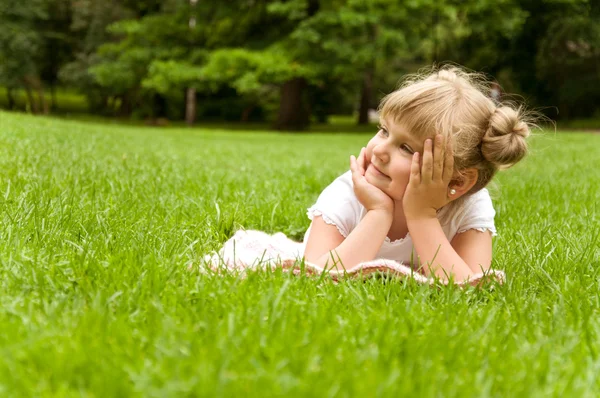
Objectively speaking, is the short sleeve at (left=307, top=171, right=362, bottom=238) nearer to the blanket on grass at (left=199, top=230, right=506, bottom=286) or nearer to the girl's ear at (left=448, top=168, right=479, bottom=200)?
the blanket on grass at (left=199, top=230, right=506, bottom=286)

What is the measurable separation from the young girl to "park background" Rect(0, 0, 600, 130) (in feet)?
29.0

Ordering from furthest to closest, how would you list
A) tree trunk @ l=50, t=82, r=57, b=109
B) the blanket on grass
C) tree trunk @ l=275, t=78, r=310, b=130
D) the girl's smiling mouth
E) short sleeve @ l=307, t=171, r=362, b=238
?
tree trunk @ l=50, t=82, r=57, b=109
tree trunk @ l=275, t=78, r=310, b=130
short sleeve @ l=307, t=171, r=362, b=238
the girl's smiling mouth
the blanket on grass

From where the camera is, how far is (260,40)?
19984 mm

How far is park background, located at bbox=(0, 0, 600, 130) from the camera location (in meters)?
17.8

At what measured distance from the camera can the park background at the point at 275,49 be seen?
58.5 ft

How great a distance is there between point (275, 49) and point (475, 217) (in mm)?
16434

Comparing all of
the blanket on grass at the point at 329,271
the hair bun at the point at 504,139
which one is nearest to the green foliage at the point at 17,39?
the blanket on grass at the point at 329,271

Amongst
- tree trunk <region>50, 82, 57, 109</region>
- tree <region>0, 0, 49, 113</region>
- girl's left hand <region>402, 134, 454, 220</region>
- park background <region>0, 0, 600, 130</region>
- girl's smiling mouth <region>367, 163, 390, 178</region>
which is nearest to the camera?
girl's left hand <region>402, 134, 454, 220</region>

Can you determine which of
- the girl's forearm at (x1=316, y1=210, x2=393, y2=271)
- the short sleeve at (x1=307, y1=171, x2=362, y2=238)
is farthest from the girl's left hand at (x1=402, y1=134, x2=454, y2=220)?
the short sleeve at (x1=307, y1=171, x2=362, y2=238)

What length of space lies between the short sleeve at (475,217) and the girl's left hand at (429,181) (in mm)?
220

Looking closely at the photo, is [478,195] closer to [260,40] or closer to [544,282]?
[544,282]

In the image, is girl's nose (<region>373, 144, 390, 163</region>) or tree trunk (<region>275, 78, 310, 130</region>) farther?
tree trunk (<region>275, 78, 310, 130</region>)

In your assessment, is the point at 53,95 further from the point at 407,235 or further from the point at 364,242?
the point at 364,242

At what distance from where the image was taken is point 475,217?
2615 millimetres
